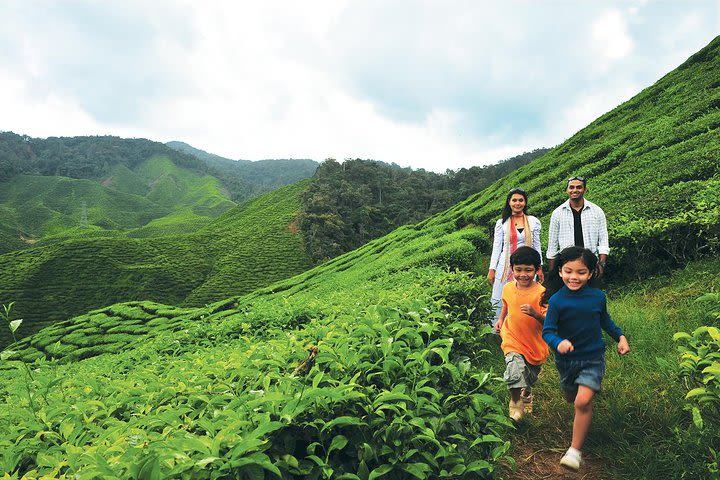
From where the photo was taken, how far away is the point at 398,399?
190 cm

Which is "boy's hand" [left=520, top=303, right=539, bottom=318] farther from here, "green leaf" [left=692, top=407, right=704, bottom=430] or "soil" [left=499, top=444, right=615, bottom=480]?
"green leaf" [left=692, top=407, right=704, bottom=430]

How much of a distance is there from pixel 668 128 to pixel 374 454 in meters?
14.8

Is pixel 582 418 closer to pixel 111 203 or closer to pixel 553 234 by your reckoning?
pixel 553 234

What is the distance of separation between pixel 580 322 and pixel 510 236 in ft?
7.25

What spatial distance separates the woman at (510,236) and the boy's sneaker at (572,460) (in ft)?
7.65

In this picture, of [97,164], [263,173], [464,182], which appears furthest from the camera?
[263,173]

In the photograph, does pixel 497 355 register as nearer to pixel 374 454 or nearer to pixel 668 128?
pixel 374 454

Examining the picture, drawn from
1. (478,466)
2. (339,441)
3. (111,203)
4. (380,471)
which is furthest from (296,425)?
(111,203)

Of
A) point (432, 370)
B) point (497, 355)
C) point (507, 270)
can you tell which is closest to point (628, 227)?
point (507, 270)

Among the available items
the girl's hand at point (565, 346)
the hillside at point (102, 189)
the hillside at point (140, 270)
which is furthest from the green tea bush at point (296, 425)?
the hillside at point (102, 189)

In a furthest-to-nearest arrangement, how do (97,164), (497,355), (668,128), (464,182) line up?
(97,164) < (464,182) < (668,128) < (497,355)

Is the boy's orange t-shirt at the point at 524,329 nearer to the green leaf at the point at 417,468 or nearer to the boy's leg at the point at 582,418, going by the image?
the boy's leg at the point at 582,418

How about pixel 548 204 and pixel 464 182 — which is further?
pixel 464 182

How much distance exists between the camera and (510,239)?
4.95m
